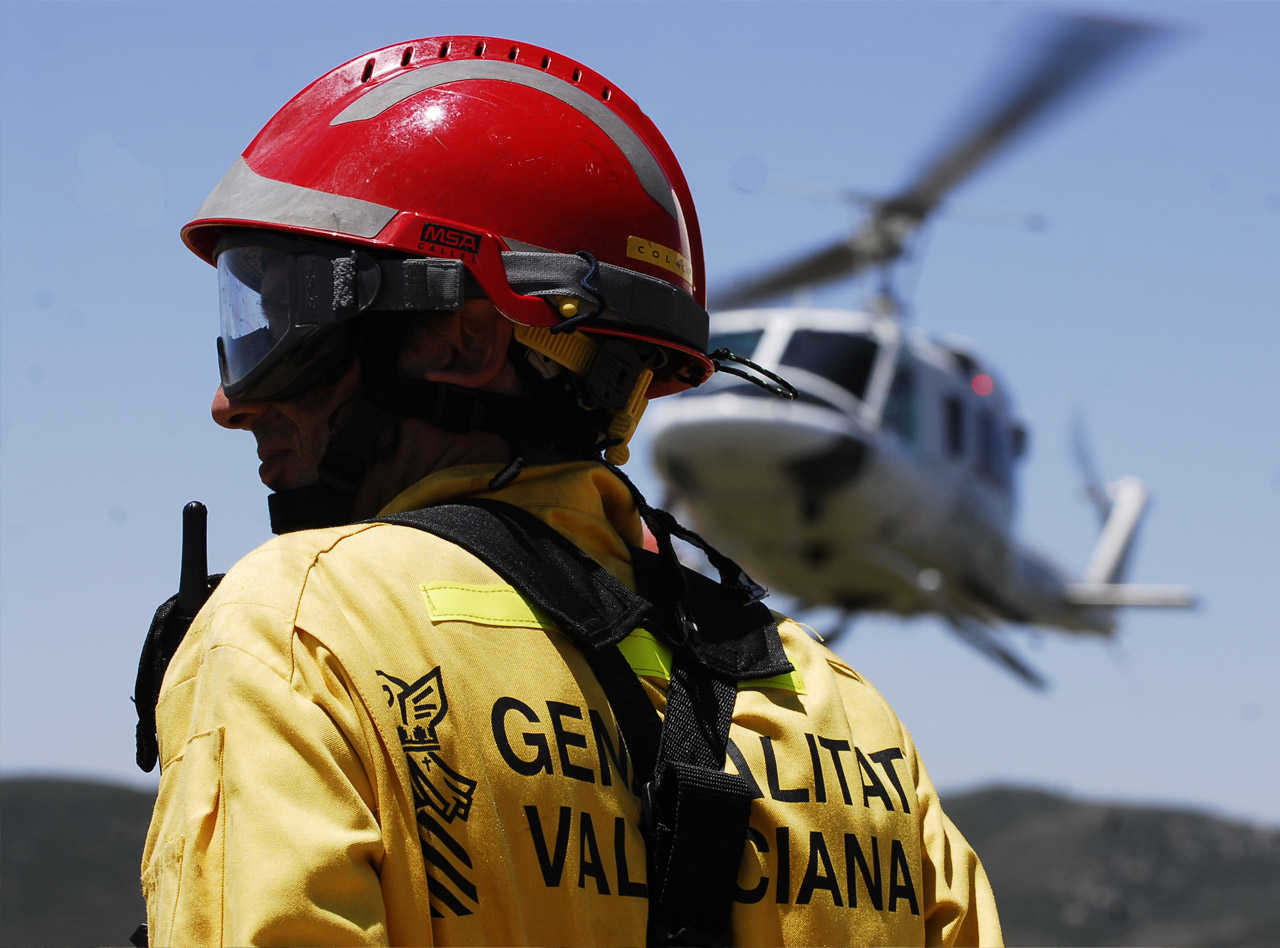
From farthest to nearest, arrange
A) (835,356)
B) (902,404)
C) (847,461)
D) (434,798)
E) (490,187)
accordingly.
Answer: (902,404) < (835,356) < (847,461) < (490,187) < (434,798)

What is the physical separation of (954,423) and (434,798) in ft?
61.7

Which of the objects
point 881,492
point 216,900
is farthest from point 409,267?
point 881,492

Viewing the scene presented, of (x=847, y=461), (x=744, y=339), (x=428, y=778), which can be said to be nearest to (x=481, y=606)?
(x=428, y=778)

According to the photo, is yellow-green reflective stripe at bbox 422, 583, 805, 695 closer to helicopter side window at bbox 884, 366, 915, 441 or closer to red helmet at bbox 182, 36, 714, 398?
red helmet at bbox 182, 36, 714, 398

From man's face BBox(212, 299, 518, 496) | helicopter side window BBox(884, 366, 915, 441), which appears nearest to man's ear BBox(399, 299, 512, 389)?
man's face BBox(212, 299, 518, 496)

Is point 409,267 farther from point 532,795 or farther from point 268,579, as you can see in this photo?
point 532,795

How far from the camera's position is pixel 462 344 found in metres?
2.16

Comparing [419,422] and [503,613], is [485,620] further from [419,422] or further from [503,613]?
[419,422]

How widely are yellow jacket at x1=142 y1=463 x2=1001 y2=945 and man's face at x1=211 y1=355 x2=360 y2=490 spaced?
0.18m

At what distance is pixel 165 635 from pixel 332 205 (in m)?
0.58

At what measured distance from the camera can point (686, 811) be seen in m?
1.86

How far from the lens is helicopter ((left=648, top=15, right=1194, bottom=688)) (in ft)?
58.0

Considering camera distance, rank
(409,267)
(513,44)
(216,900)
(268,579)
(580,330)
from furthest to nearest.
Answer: (513,44) < (580,330) < (409,267) < (268,579) < (216,900)

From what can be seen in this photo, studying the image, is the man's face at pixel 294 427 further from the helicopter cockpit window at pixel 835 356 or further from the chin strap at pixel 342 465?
the helicopter cockpit window at pixel 835 356
